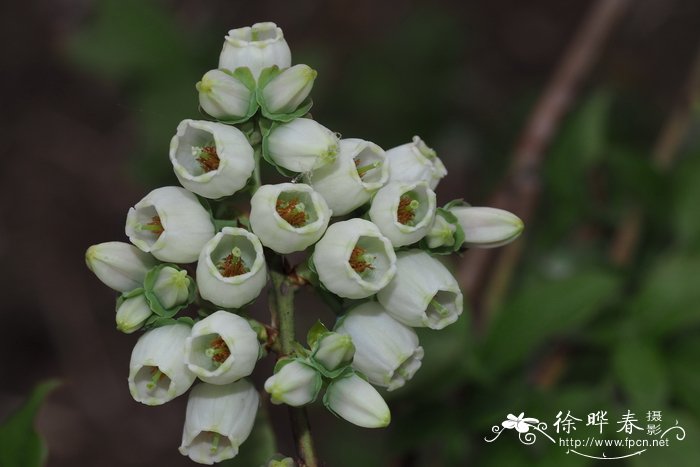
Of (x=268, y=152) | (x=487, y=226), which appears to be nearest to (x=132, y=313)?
(x=268, y=152)

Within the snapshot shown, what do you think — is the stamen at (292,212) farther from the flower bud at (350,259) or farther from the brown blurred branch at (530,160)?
the brown blurred branch at (530,160)

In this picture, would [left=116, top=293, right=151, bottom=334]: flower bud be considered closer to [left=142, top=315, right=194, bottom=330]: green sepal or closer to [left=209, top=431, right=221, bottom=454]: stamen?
[left=142, top=315, right=194, bottom=330]: green sepal

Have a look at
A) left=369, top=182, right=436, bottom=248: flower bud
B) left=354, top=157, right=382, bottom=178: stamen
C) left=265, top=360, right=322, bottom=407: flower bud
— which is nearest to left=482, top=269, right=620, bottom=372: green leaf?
left=369, top=182, right=436, bottom=248: flower bud

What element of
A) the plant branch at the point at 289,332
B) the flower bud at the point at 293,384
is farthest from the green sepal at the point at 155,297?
the flower bud at the point at 293,384

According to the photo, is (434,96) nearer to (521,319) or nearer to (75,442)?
(521,319)

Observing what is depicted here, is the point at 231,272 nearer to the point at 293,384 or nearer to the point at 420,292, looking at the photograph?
the point at 293,384

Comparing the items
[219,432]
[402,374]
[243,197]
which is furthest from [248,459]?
[243,197]

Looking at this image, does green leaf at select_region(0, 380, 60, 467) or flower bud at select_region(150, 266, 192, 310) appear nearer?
flower bud at select_region(150, 266, 192, 310)
